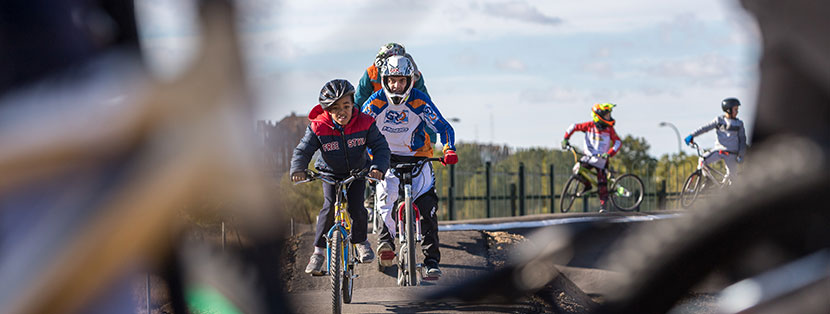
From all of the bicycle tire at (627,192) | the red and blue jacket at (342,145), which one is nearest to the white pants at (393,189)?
the red and blue jacket at (342,145)

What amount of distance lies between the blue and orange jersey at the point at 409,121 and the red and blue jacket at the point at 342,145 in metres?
0.35

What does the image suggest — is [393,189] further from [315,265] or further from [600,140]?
[600,140]

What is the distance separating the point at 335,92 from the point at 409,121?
1.02 m

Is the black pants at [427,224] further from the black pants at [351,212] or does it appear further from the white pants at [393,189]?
Answer: the black pants at [351,212]

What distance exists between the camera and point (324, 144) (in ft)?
9.74

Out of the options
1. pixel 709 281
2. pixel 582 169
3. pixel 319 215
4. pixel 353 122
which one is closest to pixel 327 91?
pixel 353 122

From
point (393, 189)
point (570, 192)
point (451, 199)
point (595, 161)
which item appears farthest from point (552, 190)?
point (393, 189)

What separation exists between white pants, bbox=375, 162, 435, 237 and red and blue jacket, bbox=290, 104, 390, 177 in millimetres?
364

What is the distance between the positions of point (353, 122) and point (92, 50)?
1.99 m

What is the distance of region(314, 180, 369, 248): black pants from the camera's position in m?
3.15

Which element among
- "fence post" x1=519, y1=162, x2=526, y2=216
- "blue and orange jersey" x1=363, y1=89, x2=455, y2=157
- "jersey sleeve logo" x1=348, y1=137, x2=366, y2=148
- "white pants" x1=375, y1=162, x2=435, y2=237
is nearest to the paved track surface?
"white pants" x1=375, y1=162, x2=435, y2=237

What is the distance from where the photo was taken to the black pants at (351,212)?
10.3 feet

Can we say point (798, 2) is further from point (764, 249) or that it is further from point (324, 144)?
point (324, 144)

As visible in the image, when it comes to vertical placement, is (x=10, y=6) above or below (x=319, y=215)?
above
